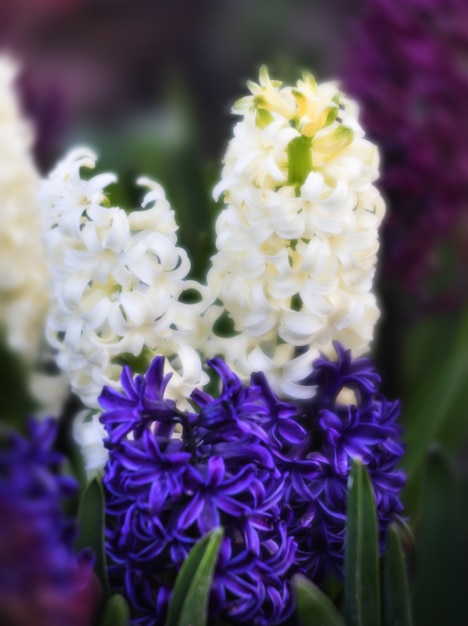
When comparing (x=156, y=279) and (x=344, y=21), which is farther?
(x=344, y=21)

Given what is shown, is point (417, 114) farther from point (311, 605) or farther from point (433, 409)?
point (311, 605)

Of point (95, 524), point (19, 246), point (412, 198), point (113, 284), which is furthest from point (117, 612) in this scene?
point (412, 198)

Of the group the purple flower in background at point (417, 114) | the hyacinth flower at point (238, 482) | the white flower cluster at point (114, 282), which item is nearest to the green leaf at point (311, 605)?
the hyacinth flower at point (238, 482)

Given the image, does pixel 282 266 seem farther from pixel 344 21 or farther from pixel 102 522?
pixel 344 21

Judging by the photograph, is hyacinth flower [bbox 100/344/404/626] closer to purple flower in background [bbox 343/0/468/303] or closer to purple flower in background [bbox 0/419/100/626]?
purple flower in background [bbox 0/419/100/626]

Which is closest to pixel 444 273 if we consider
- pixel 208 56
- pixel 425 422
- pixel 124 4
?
pixel 425 422
